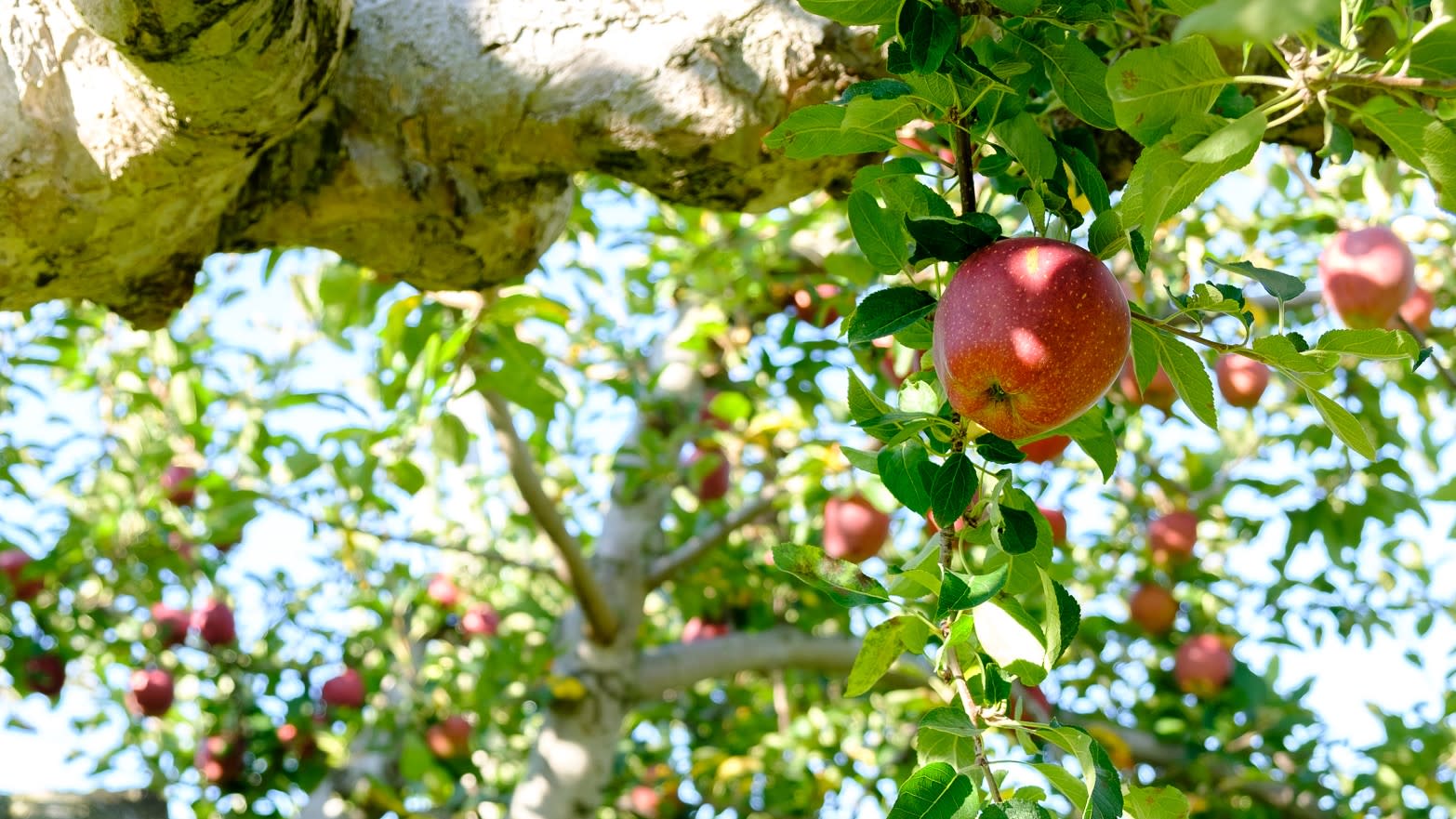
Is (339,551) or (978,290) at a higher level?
(978,290)

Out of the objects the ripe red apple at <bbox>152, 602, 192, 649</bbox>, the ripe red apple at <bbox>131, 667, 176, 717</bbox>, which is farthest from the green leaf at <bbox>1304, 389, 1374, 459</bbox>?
the ripe red apple at <bbox>131, 667, 176, 717</bbox>

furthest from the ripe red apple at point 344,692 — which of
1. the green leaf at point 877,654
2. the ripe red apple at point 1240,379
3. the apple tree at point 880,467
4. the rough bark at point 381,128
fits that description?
the green leaf at point 877,654

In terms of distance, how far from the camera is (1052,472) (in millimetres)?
2652

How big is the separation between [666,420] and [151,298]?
1766 mm

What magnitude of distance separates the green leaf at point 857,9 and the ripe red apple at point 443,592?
2.95 metres

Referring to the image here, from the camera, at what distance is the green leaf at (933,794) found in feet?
2.25

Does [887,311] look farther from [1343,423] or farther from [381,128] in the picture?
[381,128]

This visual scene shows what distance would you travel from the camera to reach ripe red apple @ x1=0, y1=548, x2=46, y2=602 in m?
2.81

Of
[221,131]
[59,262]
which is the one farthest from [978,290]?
[59,262]

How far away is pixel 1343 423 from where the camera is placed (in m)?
0.74

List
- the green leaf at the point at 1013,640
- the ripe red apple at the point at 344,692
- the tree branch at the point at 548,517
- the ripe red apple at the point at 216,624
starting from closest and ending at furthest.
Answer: the green leaf at the point at 1013,640
the tree branch at the point at 548,517
the ripe red apple at the point at 344,692
the ripe red apple at the point at 216,624

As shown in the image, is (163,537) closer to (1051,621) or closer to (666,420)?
(666,420)

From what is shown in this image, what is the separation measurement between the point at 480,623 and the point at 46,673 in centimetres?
107

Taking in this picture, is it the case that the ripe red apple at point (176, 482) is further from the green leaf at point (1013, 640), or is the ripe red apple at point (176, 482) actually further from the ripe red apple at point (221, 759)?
the green leaf at point (1013, 640)
